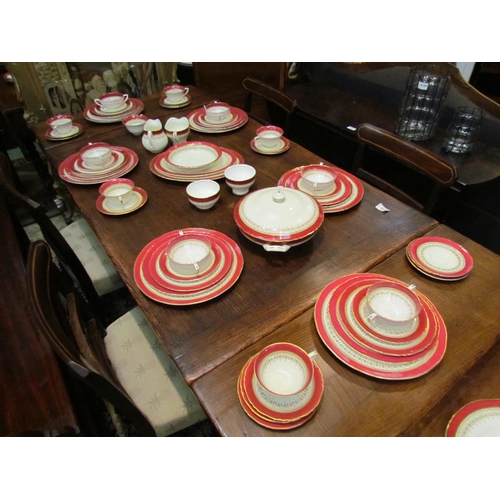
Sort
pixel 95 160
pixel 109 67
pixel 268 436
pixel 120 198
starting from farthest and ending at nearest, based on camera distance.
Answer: pixel 109 67
pixel 95 160
pixel 120 198
pixel 268 436

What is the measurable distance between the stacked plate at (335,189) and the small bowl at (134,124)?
0.76 metres

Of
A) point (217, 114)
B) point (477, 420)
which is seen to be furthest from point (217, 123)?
point (477, 420)

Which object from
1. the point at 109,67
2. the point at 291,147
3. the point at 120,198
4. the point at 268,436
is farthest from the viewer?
the point at 109,67

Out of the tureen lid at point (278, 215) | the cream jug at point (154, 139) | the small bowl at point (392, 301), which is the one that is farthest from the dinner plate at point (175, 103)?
the small bowl at point (392, 301)

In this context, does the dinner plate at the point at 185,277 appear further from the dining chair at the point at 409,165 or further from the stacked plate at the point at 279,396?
the dining chair at the point at 409,165

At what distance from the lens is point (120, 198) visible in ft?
3.48

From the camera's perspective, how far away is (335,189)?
109 cm

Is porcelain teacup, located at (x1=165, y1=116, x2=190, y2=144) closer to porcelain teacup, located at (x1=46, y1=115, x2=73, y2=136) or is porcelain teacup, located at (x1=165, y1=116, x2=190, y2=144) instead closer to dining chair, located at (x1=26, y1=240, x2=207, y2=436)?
porcelain teacup, located at (x1=46, y1=115, x2=73, y2=136)

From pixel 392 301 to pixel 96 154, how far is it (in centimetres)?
119

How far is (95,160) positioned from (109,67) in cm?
151

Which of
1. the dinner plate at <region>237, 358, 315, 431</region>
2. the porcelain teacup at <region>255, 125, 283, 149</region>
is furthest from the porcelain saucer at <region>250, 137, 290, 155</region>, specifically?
the dinner plate at <region>237, 358, 315, 431</region>

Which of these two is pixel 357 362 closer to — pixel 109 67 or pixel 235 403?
pixel 235 403

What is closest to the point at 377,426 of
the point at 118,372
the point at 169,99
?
the point at 118,372

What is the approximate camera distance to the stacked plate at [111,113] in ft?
5.29
